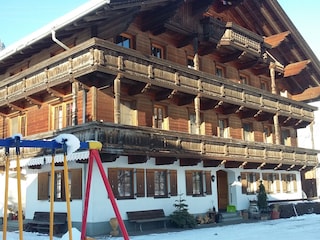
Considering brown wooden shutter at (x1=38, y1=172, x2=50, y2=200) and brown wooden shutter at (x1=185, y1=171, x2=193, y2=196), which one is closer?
brown wooden shutter at (x1=38, y1=172, x2=50, y2=200)

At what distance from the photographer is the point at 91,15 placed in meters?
17.5

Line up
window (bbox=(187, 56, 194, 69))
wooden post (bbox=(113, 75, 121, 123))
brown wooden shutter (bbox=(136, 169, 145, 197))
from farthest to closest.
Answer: window (bbox=(187, 56, 194, 69))
brown wooden shutter (bbox=(136, 169, 145, 197))
wooden post (bbox=(113, 75, 121, 123))

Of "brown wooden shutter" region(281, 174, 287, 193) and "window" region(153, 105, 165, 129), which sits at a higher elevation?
"window" region(153, 105, 165, 129)

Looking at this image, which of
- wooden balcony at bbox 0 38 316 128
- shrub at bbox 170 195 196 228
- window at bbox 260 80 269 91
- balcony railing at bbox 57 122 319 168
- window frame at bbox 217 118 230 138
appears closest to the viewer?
balcony railing at bbox 57 122 319 168

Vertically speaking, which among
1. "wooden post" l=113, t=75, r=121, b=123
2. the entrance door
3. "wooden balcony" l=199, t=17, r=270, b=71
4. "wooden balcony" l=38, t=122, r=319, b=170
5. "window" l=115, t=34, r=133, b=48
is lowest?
the entrance door

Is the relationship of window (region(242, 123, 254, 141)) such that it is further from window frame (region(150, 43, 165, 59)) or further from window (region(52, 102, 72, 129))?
window (region(52, 102, 72, 129))

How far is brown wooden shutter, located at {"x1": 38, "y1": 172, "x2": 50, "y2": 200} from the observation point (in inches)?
779

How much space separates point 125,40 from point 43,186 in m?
7.89

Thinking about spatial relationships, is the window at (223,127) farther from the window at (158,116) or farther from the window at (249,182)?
the window at (158,116)

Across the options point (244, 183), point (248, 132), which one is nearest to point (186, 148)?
point (244, 183)

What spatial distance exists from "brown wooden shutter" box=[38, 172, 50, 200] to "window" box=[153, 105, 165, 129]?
18.8 feet

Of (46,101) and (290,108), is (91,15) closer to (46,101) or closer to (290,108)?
(46,101)

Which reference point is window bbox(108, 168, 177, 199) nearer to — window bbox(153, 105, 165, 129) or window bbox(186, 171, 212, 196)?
window bbox(186, 171, 212, 196)

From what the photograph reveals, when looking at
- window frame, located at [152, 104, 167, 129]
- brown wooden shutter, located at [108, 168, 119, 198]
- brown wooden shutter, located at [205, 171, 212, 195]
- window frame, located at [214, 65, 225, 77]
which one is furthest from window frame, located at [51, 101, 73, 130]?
window frame, located at [214, 65, 225, 77]
